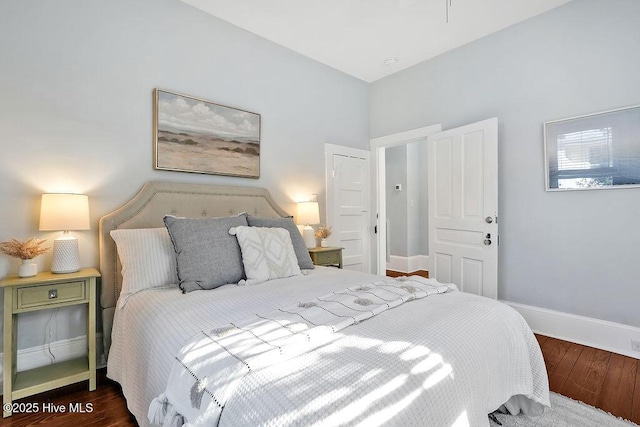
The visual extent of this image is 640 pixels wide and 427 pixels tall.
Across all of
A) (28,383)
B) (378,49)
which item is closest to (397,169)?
(378,49)

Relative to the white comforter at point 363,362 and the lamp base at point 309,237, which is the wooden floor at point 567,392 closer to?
the white comforter at point 363,362

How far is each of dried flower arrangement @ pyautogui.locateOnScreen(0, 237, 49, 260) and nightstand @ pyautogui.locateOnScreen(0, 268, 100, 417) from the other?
14 centimetres

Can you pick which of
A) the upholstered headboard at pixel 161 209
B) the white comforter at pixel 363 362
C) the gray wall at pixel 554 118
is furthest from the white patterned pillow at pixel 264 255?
the gray wall at pixel 554 118

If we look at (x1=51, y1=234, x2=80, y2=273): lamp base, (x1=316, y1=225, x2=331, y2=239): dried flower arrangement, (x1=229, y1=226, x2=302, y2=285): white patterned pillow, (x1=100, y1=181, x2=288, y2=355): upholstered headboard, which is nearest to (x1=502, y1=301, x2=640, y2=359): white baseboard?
(x1=316, y1=225, x2=331, y2=239): dried flower arrangement

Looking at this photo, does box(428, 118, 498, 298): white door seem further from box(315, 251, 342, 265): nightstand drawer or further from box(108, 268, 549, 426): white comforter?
box(108, 268, 549, 426): white comforter

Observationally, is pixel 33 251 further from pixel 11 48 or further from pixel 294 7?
pixel 294 7

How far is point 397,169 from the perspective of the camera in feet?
19.6

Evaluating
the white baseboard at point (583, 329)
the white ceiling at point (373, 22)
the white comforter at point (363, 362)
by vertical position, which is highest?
the white ceiling at point (373, 22)

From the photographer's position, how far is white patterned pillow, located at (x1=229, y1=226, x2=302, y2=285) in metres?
2.07

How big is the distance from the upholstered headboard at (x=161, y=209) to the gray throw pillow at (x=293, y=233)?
1.47 feet

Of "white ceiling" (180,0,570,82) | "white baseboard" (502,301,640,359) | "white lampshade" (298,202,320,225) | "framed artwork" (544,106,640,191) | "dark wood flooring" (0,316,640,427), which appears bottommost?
"dark wood flooring" (0,316,640,427)

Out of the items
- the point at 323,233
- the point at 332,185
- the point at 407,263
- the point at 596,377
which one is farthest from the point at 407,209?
the point at 596,377

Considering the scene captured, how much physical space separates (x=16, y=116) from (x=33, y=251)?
35.7 inches

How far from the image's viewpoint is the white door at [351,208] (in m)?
3.96
